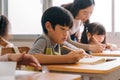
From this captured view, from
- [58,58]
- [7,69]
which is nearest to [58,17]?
[58,58]

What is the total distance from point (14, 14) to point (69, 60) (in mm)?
3109

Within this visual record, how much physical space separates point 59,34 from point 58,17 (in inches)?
5.1

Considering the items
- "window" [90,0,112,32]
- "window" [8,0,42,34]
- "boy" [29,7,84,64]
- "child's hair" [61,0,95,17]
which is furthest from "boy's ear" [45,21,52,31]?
"window" [8,0,42,34]

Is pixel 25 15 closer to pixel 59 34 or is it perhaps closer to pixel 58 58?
pixel 59 34

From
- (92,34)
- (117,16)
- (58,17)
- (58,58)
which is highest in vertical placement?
(117,16)

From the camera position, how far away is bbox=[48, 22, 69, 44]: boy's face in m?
1.82

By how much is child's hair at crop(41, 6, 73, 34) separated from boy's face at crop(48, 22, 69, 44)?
0.11ft

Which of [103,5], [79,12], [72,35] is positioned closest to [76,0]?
[79,12]

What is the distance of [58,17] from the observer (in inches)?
73.1

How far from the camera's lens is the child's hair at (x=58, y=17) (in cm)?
184

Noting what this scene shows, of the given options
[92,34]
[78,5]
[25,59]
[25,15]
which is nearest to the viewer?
[25,59]

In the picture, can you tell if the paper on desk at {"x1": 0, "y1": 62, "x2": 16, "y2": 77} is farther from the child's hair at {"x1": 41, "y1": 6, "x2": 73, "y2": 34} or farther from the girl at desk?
the girl at desk

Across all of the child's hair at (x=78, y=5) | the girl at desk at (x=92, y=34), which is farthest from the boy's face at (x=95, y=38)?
the child's hair at (x=78, y=5)

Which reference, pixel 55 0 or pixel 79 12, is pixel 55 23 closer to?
pixel 79 12
